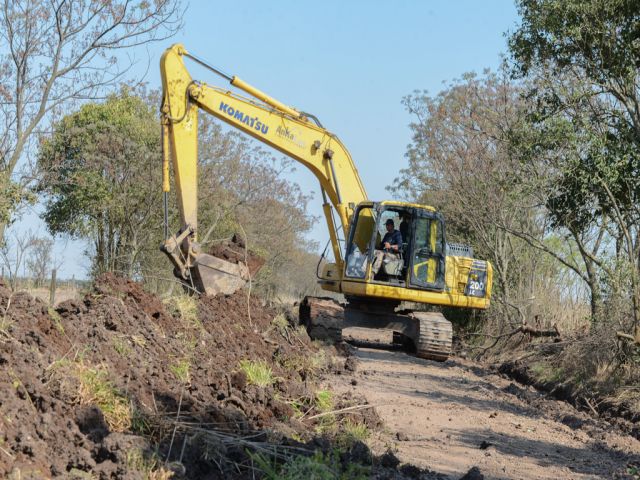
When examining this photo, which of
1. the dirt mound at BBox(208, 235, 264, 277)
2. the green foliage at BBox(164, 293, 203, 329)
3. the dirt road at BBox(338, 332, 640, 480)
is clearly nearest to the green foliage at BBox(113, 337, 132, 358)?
the dirt road at BBox(338, 332, 640, 480)

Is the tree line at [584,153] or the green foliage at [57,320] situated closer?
the green foliage at [57,320]

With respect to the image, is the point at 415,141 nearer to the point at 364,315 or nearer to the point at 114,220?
the point at 114,220

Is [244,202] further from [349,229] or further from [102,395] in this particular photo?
[102,395]

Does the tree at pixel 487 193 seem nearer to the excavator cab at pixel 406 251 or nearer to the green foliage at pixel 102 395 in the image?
the excavator cab at pixel 406 251

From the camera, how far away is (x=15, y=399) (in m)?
5.85

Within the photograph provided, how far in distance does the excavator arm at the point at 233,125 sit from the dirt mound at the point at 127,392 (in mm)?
3545

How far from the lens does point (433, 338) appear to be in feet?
61.4

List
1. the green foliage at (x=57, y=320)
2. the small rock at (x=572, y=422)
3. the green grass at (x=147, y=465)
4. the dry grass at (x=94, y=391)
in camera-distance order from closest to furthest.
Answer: the green grass at (x=147, y=465)
the dry grass at (x=94, y=391)
the green foliage at (x=57, y=320)
the small rock at (x=572, y=422)

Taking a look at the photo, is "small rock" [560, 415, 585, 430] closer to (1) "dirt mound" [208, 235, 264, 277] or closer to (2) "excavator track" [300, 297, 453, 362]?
(2) "excavator track" [300, 297, 453, 362]

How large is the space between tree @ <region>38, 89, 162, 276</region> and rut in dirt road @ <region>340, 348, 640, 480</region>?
41.7ft

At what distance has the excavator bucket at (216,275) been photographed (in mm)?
15547

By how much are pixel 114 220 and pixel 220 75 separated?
1213cm

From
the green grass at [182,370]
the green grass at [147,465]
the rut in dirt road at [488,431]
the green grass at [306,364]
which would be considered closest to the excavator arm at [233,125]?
the green grass at [306,364]

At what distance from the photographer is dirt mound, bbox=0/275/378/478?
5723 mm
